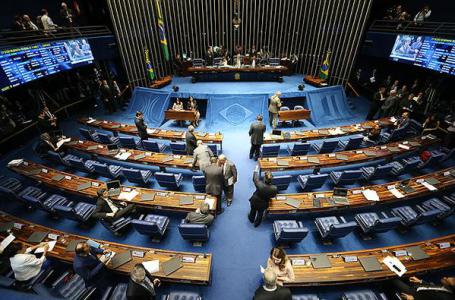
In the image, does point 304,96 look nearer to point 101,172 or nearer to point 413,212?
point 413,212

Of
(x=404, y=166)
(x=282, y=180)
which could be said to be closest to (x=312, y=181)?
(x=282, y=180)

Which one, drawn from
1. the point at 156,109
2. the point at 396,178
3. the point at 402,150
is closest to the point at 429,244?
the point at 396,178

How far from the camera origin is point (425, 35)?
31.5ft

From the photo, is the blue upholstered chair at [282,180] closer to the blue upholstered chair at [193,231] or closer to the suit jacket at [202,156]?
the suit jacket at [202,156]

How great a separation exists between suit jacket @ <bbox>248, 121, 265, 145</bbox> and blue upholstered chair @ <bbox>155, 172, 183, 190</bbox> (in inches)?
116

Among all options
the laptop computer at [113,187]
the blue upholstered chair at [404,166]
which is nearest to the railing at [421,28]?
the blue upholstered chair at [404,166]

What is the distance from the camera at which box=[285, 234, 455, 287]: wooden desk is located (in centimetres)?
405

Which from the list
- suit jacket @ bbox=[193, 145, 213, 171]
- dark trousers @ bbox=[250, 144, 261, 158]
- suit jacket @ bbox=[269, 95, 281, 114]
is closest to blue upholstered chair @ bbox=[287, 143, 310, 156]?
dark trousers @ bbox=[250, 144, 261, 158]

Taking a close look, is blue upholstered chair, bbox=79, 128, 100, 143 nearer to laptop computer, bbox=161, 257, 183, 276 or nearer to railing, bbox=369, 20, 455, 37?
laptop computer, bbox=161, 257, 183, 276

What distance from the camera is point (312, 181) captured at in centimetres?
659

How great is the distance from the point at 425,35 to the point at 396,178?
6821 millimetres

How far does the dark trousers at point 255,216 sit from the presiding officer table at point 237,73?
1055 cm

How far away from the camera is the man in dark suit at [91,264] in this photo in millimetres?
3734

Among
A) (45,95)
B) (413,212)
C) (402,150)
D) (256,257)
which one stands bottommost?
(256,257)
